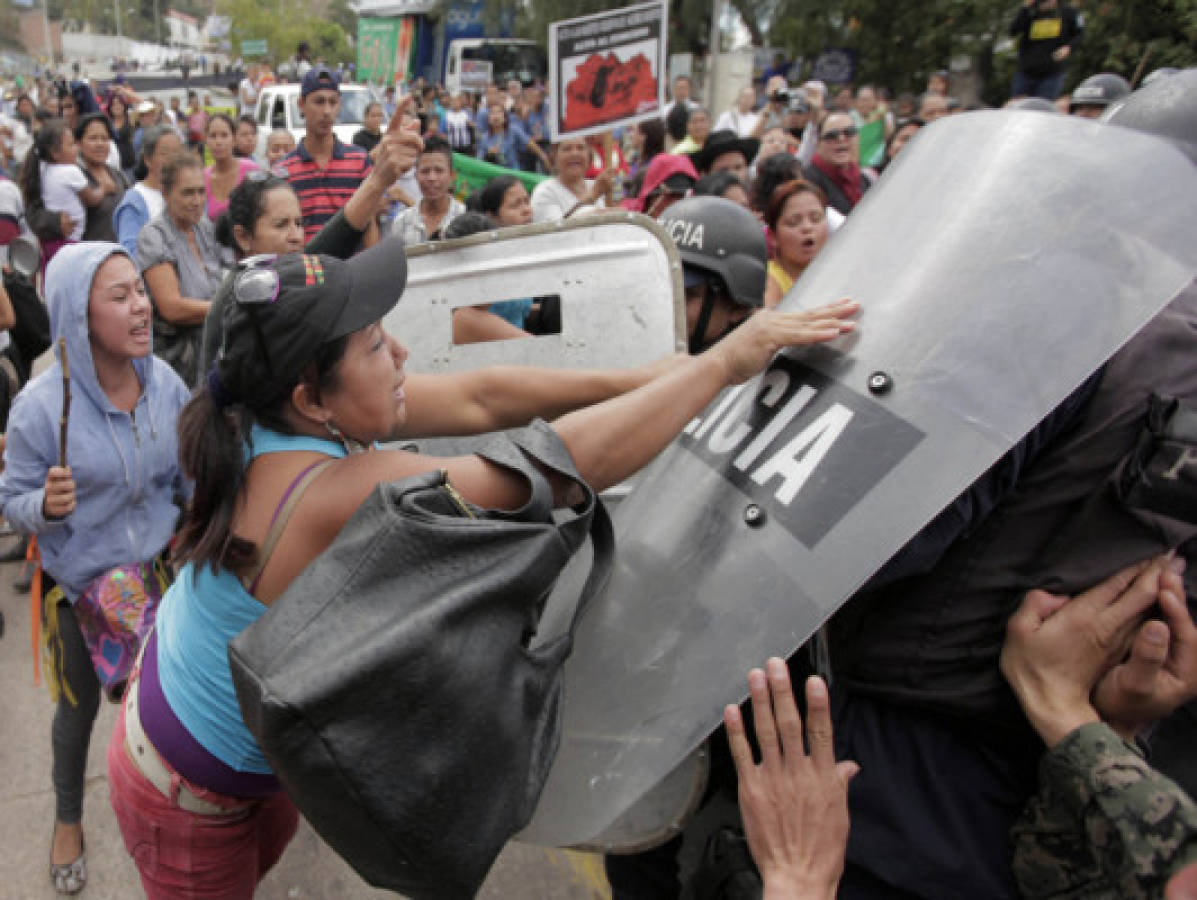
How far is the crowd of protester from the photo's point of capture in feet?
3.83

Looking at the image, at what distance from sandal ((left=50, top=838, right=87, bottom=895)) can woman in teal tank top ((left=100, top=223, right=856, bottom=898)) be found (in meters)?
1.33

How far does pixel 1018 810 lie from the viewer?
129cm

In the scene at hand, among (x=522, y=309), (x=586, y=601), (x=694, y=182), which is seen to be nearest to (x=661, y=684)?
(x=586, y=601)

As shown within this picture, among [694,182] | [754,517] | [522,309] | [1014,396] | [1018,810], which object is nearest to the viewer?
[1014,396]

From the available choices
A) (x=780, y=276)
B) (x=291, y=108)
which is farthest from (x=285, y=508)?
(x=291, y=108)

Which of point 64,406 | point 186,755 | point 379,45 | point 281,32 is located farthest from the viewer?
point 281,32

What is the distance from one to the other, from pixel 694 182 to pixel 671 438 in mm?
3801

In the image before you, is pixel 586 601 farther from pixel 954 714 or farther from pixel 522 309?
pixel 522 309

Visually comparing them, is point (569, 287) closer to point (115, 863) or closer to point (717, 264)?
point (717, 264)

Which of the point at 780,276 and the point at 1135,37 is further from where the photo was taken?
the point at 1135,37

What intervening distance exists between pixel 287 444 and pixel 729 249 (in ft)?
4.50

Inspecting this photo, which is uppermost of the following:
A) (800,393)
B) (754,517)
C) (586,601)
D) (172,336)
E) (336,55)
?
(336,55)

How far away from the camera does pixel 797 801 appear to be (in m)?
1.22

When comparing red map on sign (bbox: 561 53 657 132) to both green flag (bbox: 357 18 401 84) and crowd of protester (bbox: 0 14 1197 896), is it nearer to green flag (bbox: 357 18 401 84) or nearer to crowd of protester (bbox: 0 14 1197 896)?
crowd of protester (bbox: 0 14 1197 896)
